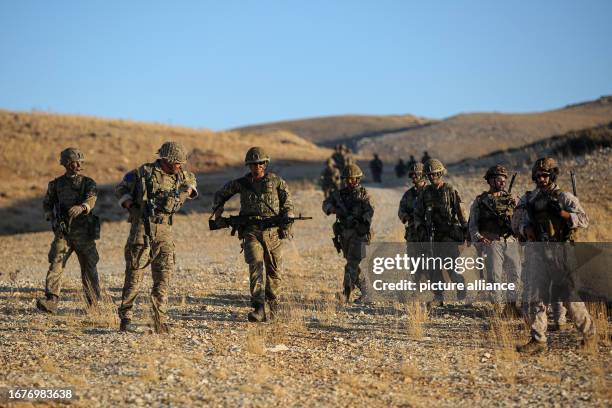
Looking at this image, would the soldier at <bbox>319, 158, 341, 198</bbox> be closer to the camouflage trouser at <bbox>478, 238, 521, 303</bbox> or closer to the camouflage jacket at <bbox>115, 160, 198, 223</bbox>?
the camouflage trouser at <bbox>478, 238, 521, 303</bbox>

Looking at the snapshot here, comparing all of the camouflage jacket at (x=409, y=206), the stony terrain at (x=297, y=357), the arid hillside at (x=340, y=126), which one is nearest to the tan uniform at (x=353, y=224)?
the camouflage jacket at (x=409, y=206)

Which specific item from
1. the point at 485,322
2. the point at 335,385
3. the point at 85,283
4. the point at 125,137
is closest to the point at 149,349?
the point at 335,385

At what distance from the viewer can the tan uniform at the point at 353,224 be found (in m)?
11.0

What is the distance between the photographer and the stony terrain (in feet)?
20.7

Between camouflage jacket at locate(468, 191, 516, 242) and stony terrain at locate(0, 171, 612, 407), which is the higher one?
camouflage jacket at locate(468, 191, 516, 242)

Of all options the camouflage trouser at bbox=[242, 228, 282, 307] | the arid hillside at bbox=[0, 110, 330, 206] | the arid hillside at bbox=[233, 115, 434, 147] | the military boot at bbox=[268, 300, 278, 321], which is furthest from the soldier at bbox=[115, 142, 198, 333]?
the arid hillside at bbox=[233, 115, 434, 147]

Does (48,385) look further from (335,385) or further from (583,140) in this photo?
(583,140)

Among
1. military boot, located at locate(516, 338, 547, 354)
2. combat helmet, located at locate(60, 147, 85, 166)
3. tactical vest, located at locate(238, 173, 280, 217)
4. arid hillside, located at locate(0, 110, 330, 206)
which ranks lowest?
military boot, located at locate(516, 338, 547, 354)

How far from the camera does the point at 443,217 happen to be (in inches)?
417

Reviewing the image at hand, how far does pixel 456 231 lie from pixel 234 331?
131 inches

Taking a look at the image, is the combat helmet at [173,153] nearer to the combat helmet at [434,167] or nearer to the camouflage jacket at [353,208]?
the camouflage jacket at [353,208]

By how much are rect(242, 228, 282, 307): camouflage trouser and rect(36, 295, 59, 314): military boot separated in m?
2.64

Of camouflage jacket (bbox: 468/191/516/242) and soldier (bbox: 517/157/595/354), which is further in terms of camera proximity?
camouflage jacket (bbox: 468/191/516/242)

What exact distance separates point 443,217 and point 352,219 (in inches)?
48.2
